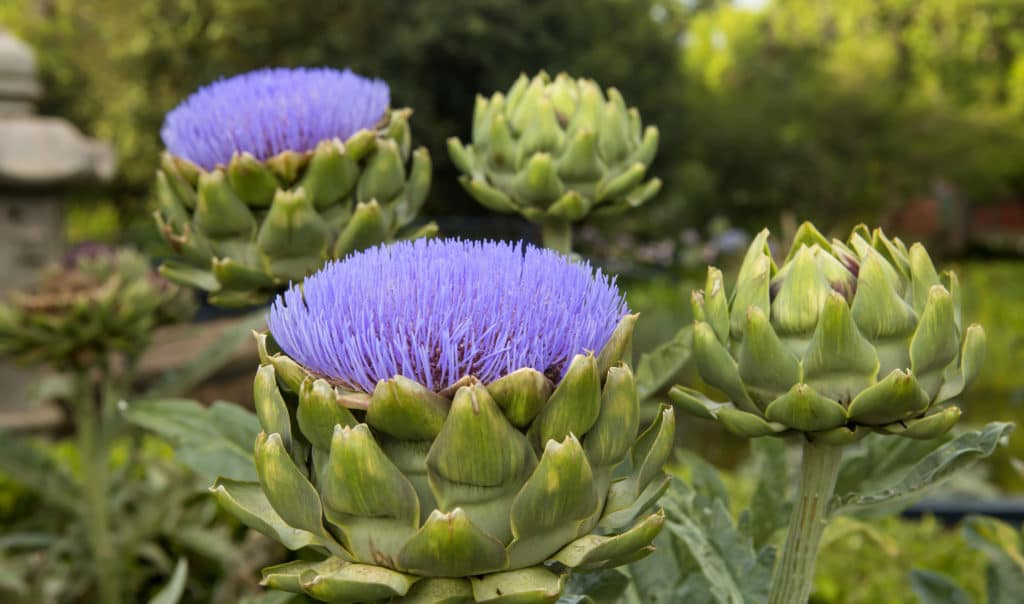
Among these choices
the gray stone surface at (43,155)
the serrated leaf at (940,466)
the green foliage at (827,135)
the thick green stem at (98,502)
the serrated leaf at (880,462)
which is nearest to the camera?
the serrated leaf at (940,466)

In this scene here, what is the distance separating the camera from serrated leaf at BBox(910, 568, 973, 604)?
861 millimetres

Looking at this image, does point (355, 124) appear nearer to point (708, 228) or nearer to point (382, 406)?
point (382, 406)

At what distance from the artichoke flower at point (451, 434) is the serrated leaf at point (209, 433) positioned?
10.1 inches

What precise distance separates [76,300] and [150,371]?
1.64 m

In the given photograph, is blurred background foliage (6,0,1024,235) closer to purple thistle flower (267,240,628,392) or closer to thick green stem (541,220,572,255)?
thick green stem (541,220,572,255)

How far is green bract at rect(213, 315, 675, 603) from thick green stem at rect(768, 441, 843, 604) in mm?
161

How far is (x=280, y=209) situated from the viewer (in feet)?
2.74

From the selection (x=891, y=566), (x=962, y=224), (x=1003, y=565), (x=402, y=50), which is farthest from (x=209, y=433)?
(x=962, y=224)

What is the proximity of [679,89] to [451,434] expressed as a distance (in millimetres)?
9487

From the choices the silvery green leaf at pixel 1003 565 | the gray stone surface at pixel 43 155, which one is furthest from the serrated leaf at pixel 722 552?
the gray stone surface at pixel 43 155

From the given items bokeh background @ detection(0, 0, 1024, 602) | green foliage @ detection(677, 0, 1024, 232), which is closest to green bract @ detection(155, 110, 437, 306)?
bokeh background @ detection(0, 0, 1024, 602)

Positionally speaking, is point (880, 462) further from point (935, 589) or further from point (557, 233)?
point (557, 233)

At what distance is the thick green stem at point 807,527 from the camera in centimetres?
65

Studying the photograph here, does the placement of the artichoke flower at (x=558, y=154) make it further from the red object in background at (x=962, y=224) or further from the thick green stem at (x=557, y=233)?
the red object in background at (x=962, y=224)
